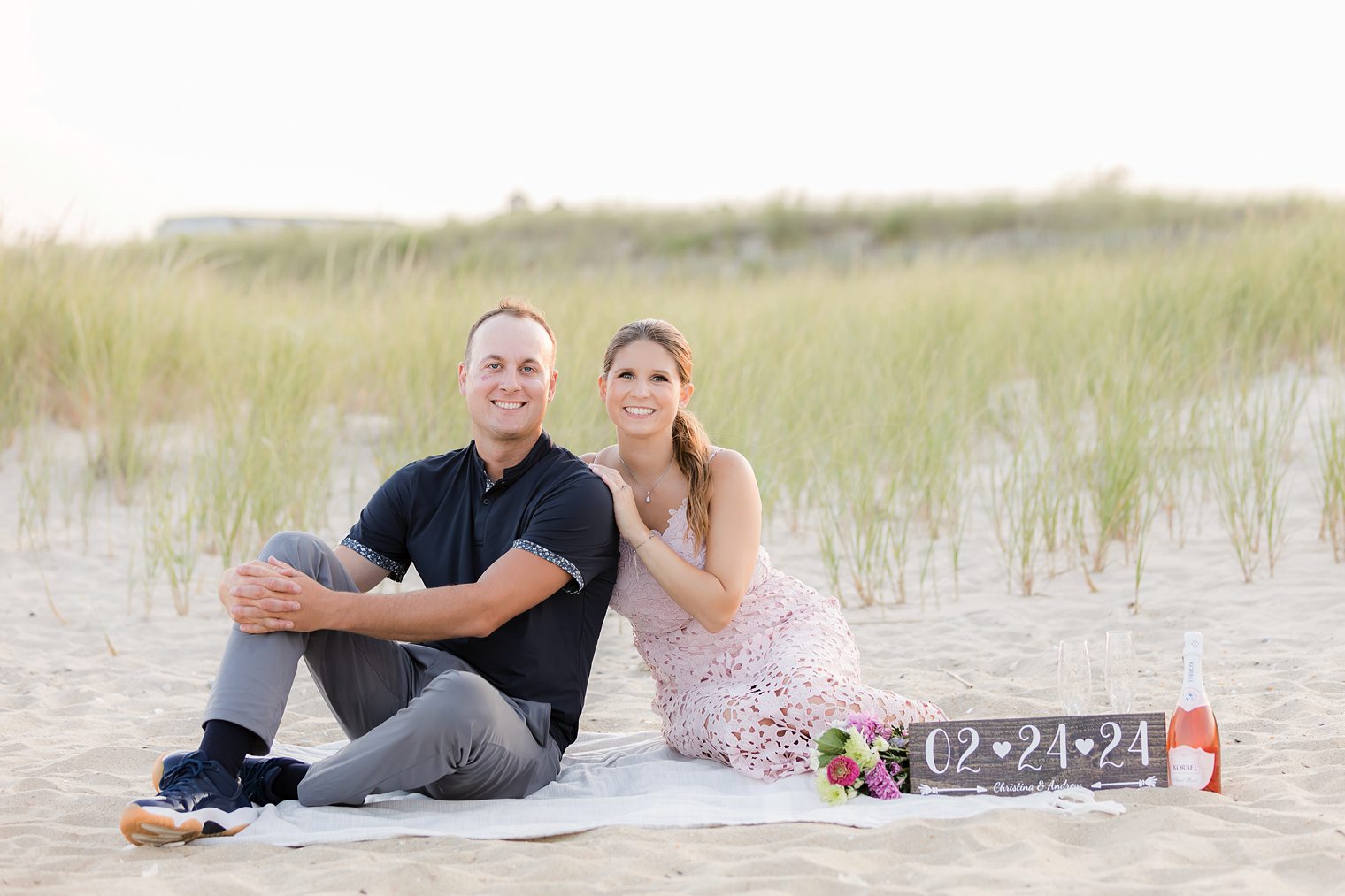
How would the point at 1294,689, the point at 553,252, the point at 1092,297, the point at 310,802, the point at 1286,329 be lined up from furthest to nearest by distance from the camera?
the point at 553,252 < the point at 1092,297 < the point at 1286,329 < the point at 1294,689 < the point at 310,802

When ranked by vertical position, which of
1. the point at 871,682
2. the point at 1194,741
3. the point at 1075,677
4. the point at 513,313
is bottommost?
the point at 871,682

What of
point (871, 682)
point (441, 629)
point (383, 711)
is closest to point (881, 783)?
point (441, 629)

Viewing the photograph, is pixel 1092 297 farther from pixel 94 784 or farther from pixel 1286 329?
pixel 94 784

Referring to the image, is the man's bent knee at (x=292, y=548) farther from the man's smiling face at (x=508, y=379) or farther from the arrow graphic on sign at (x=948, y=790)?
→ the arrow graphic on sign at (x=948, y=790)

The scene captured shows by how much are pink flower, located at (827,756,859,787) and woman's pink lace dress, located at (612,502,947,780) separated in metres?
0.15

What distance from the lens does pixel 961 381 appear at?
658 centimetres

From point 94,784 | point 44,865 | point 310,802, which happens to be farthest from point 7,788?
point 310,802

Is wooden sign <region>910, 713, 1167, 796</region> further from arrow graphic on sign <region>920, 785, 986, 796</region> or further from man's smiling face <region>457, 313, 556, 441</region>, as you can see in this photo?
man's smiling face <region>457, 313, 556, 441</region>

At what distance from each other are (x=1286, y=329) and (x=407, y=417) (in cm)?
494

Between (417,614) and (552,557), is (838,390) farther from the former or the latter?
(417,614)

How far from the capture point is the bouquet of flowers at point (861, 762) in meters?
2.72

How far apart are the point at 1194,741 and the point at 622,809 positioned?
1244mm

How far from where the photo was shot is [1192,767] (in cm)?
266

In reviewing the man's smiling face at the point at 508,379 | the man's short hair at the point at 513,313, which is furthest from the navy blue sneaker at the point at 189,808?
the man's short hair at the point at 513,313
